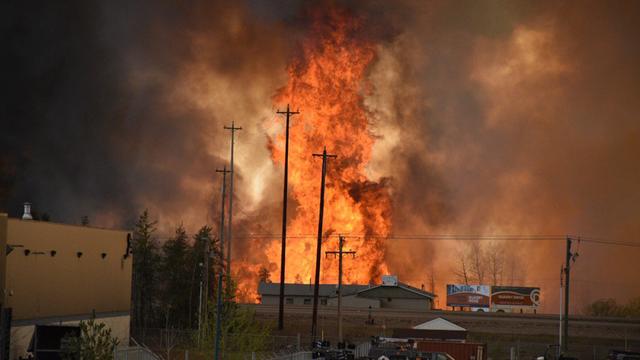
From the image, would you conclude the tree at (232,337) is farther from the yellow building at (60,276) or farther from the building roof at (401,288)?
the building roof at (401,288)

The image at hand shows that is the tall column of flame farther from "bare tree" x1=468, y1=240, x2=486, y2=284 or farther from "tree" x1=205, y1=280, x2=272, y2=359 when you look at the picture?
"tree" x1=205, y1=280, x2=272, y2=359

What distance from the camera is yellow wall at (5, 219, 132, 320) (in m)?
62.4

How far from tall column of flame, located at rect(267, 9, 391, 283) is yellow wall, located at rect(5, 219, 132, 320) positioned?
51.3 m

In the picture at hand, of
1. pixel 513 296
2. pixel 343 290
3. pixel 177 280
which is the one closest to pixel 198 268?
pixel 177 280

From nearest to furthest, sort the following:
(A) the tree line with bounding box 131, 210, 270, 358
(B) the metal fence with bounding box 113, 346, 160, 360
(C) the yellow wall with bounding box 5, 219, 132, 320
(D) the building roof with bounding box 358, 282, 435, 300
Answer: (B) the metal fence with bounding box 113, 346, 160, 360 → (C) the yellow wall with bounding box 5, 219, 132, 320 → (A) the tree line with bounding box 131, 210, 270, 358 → (D) the building roof with bounding box 358, 282, 435, 300

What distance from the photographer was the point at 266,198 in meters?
144

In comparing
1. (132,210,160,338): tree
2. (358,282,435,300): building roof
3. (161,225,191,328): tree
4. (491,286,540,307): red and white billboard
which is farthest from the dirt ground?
(491,286,540,307): red and white billboard

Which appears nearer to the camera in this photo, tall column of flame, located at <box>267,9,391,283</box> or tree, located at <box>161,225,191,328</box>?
tree, located at <box>161,225,191,328</box>

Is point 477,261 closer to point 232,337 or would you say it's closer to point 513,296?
point 513,296

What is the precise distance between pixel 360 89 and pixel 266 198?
22370mm

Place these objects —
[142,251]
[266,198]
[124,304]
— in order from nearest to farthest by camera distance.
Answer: [124,304] → [142,251] → [266,198]

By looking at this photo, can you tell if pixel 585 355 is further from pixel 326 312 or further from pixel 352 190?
pixel 352 190

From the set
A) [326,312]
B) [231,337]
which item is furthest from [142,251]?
[231,337]

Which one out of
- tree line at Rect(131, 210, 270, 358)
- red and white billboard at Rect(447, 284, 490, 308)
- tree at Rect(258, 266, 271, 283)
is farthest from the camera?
tree at Rect(258, 266, 271, 283)
